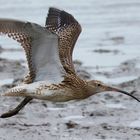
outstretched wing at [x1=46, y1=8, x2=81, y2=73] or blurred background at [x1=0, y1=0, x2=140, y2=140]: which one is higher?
outstretched wing at [x1=46, y1=8, x2=81, y2=73]

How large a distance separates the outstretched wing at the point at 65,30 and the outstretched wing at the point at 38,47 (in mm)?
116

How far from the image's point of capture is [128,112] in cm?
1001

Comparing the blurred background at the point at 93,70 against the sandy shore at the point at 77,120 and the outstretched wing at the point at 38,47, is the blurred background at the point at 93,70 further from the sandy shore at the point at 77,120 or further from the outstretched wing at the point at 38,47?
the outstretched wing at the point at 38,47

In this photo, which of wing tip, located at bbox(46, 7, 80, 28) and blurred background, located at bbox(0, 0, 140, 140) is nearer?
wing tip, located at bbox(46, 7, 80, 28)

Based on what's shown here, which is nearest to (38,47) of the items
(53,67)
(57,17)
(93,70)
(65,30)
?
(53,67)

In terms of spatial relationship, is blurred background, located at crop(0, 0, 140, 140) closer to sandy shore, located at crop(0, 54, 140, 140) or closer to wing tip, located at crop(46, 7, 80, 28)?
sandy shore, located at crop(0, 54, 140, 140)

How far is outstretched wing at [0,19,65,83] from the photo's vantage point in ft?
24.8

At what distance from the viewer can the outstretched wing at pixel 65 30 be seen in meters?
8.55

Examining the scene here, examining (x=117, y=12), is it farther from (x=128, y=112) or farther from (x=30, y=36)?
(x=30, y=36)

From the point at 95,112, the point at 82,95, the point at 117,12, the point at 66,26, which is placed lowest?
the point at 117,12

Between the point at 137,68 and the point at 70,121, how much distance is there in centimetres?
416

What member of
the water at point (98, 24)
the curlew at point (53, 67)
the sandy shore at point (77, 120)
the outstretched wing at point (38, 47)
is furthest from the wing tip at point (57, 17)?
the water at point (98, 24)

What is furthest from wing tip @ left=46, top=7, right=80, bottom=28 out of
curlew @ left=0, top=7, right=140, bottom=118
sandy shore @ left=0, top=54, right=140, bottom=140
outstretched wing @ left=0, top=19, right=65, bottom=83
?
sandy shore @ left=0, top=54, right=140, bottom=140

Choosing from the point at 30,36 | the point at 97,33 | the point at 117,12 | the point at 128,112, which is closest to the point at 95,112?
the point at 128,112
